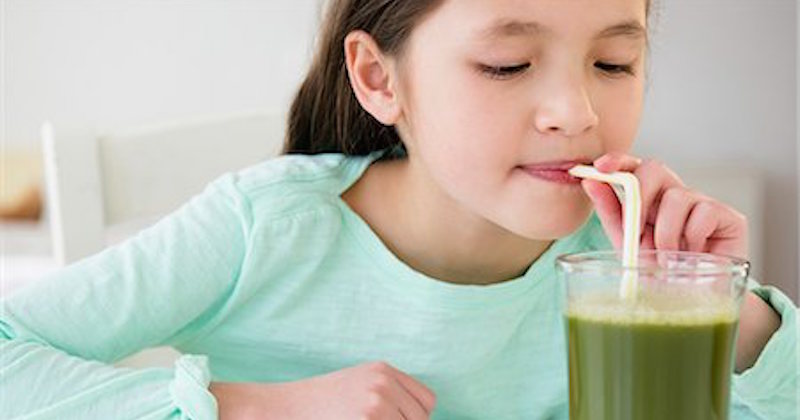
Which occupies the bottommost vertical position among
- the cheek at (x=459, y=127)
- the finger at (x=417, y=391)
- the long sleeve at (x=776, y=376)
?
the long sleeve at (x=776, y=376)

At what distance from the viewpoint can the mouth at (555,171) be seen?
94 cm

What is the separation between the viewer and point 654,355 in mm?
738

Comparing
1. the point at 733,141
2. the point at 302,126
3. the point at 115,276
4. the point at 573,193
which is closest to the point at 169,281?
the point at 115,276

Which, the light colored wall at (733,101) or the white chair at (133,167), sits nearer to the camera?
the white chair at (133,167)

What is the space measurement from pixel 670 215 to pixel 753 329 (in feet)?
0.53

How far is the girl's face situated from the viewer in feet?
2.97

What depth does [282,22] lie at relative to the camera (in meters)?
2.37

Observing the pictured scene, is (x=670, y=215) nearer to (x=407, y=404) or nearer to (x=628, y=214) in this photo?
(x=628, y=214)

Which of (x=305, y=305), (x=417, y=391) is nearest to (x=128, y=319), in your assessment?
(x=305, y=305)

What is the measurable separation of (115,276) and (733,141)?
1.36m

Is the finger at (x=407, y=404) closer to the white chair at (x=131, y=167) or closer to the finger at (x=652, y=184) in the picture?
the finger at (x=652, y=184)

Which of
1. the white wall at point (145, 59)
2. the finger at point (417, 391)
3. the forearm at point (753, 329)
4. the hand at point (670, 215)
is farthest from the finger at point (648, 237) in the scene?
the white wall at point (145, 59)

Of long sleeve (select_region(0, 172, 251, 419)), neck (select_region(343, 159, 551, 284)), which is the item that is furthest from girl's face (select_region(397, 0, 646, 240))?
long sleeve (select_region(0, 172, 251, 419))

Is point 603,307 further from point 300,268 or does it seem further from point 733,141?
point 733,141
